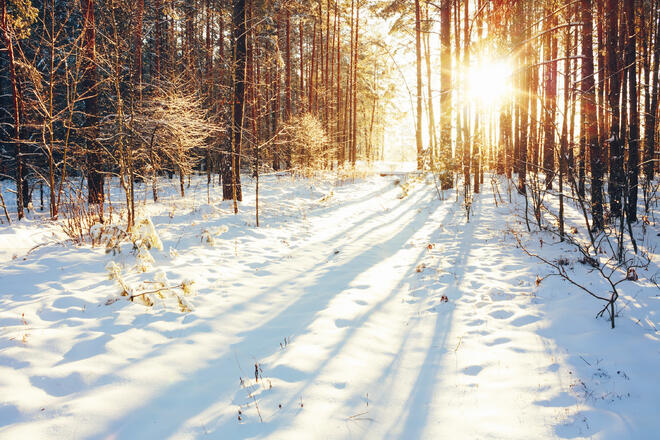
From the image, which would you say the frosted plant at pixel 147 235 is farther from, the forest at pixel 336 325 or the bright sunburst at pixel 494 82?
the bright sunburst at pixel 494 82

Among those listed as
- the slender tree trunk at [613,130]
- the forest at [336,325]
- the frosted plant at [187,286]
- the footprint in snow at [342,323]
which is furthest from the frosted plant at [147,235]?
the slender tree trunk at [613,130]

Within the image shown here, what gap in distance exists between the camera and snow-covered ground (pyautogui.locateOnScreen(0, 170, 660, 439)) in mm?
2287

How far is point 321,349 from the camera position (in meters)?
3.25

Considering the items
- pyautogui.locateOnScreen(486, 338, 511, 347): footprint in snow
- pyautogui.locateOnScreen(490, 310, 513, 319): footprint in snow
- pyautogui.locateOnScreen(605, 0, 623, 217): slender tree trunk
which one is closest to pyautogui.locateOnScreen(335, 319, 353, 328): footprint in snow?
pyautogui.locateOnScreen(486, 338, 511, 347): footprint in snow

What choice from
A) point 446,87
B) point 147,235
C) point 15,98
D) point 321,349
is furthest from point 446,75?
point 15,98

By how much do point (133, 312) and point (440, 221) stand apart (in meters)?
7.80

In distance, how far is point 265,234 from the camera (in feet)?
26.0

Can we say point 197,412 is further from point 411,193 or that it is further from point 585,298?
point 411,193

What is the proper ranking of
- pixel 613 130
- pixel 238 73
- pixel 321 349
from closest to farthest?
1. pixel 321 349
2. pixel 613 130
3. pixel 238 73

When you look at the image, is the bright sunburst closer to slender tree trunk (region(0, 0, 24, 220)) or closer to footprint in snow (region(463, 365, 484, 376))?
footprint in snow (region(463, 365, 484, 376))

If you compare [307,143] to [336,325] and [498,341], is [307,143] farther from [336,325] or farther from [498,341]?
[498,341]

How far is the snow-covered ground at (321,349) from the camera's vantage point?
2.29m

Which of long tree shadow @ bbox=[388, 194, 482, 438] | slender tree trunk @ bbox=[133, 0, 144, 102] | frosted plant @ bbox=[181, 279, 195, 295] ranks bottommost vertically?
long tree shadow @ bbox=[388, 194, 482, 438]

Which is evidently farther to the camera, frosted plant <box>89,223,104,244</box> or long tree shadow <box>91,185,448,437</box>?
frosted plant <box>89,223,104,244</box>
